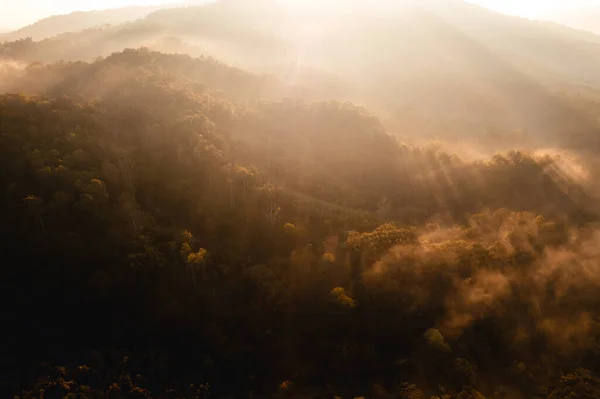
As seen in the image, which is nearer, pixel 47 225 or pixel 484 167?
pixel 47 225

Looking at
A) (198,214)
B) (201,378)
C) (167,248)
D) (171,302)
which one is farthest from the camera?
(198,214)

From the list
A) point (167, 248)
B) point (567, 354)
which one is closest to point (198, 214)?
point (167, 248)

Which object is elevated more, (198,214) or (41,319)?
(198,214)

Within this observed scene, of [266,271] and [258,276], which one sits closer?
[258,276]

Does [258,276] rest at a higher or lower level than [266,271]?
lower

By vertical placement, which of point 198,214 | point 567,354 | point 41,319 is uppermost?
point 198,214

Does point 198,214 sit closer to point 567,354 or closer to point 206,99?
point 206,99

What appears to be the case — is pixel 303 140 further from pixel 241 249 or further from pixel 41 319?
pixel 41 319

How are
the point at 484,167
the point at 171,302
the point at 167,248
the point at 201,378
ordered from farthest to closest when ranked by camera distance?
1. the point at 484,167
2. the point at 167,248
3. the point at 171,302
4. the point at 201,378
